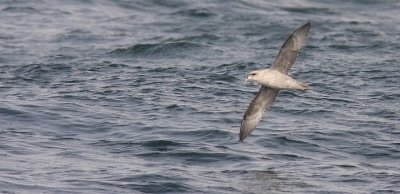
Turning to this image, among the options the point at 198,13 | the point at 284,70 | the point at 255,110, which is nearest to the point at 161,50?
the point at 198,13

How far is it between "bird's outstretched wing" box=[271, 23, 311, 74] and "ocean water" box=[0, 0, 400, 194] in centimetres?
159

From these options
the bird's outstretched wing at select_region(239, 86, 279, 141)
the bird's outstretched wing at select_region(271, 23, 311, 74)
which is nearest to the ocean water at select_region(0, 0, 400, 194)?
the bird's outstretched wing at select_region(239, 86, 279, 141)

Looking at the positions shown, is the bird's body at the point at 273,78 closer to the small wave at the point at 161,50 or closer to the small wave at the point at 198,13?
the small wave at the point at 161,50

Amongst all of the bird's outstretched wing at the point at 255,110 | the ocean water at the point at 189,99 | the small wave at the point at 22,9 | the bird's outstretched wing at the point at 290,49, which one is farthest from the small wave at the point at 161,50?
the bird's outstretched wing at the point at 290,49

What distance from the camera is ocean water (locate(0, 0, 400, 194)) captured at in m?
13.5

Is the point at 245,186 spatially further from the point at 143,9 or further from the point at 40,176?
the point at 143,9

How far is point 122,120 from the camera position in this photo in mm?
16250

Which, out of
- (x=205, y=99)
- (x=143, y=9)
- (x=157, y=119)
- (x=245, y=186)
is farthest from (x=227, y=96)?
(x=143, y=9)

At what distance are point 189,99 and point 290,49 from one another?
4867 millimetres

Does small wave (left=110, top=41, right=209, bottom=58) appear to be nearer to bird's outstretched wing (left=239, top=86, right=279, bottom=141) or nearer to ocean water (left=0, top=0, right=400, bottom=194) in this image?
ocean water (left=0, top=0, right=400, bottom=194)

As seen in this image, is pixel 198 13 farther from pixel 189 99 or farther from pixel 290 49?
pixel 290 49

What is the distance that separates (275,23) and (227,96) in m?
5.63

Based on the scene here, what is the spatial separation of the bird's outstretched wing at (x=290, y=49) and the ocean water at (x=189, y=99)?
1593 millimetres

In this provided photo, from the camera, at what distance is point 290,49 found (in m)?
13.0
